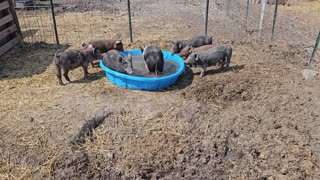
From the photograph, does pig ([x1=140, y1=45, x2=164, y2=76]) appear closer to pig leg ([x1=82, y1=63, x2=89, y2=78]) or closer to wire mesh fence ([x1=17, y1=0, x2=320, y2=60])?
pig leg ([x1=82, y1=63, x2=89, y2=78])

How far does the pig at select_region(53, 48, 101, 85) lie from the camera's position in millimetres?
5596

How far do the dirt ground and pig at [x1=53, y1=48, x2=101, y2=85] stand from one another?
32 centimetres

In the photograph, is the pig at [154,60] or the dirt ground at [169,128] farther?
the pig at [154,60]

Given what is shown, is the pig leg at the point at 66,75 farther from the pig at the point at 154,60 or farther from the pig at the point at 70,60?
the pig at the point at 154,60

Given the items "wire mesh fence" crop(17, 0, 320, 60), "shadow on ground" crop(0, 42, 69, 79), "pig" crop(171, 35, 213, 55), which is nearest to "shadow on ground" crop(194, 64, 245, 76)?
"pig" crop(171, 35, 213, 55)

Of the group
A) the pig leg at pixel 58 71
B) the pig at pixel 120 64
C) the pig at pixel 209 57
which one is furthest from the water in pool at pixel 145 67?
the pig leg at pixel 58 71

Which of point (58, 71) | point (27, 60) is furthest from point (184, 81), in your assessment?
point (27, 60)

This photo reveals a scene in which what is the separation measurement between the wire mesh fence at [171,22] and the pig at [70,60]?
2.60m

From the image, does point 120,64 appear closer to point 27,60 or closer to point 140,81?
point 140,81

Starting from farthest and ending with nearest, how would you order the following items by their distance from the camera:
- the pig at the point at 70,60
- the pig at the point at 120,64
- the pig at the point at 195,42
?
the pig at the point at 195,42
the pig at the point at 120,64
the pig at the point at 70,60

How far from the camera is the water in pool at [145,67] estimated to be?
5963mm

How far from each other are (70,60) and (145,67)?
1566 millimetres

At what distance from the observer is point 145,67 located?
629cm

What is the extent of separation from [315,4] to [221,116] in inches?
453
